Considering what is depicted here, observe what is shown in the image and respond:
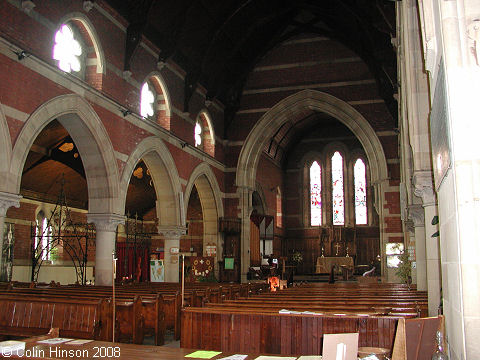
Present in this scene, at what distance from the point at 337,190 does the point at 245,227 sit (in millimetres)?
9100

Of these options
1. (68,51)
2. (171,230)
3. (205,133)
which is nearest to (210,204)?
(205,133)

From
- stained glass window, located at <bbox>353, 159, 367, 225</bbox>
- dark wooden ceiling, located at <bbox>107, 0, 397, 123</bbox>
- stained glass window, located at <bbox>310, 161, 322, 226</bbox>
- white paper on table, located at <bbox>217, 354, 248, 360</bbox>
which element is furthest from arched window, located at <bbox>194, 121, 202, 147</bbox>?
white paper on table, located at <bbox>217, 354, 248, 360</bbox>

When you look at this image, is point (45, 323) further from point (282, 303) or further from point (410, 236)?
point (410, 236)

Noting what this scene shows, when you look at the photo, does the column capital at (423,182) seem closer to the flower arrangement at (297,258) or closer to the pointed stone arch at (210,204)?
the pointed stone arch at (210,204)

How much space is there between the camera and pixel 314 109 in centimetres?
2072

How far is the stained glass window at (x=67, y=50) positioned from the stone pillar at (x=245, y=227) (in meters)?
10.2

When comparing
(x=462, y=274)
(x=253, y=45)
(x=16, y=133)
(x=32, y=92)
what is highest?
(x=253, y=45)

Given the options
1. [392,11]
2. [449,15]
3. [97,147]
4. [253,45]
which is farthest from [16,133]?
[253,45]

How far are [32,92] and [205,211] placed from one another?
36.1 feet

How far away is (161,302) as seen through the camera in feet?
24.7

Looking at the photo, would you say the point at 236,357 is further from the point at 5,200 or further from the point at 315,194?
the point at 315,194

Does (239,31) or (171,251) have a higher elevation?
(239,31)

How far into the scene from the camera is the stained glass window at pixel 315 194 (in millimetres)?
28084

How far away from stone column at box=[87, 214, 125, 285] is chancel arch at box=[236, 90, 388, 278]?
27.4 feet
